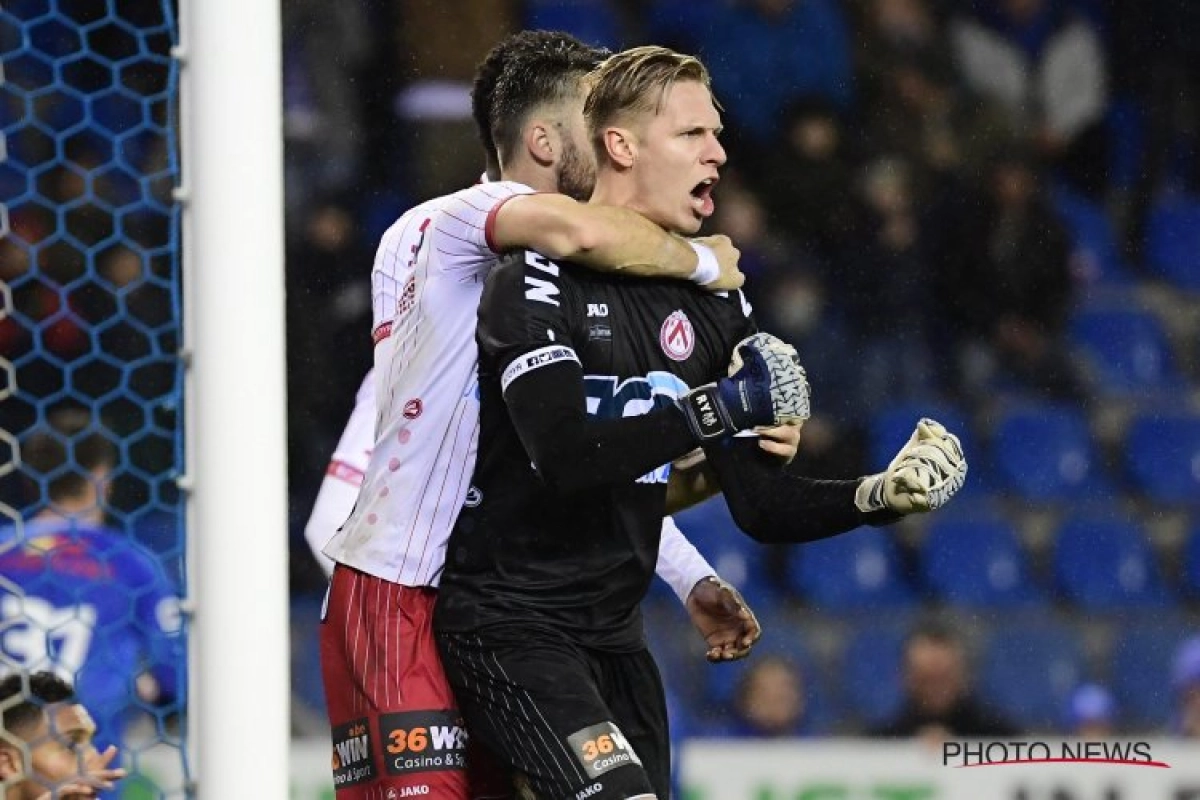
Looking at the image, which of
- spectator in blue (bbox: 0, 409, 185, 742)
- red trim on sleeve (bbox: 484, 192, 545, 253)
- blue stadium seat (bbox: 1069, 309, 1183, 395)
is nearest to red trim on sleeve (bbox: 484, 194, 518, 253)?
red trim on sleeve (bbox: 484, 192, 545, 253)

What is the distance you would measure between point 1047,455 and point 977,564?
461 mm

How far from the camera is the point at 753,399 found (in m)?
2.45

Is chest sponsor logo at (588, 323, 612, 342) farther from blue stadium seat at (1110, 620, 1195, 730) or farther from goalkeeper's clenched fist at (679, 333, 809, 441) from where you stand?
blue stadium seat at (1110, 620, 1195, 730)

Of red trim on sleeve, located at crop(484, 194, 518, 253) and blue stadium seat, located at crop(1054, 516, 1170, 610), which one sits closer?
red trim on sleeve, located at crop(484, 194, 518, 253)

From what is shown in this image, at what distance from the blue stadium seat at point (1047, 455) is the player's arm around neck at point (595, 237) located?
3.72m

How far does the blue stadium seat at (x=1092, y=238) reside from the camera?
6.39 m

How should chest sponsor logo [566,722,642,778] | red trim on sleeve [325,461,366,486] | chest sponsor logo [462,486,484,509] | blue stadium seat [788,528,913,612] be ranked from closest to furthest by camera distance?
1. chest sponsor logo [566,722,642,778]
2. chest sponsor logo [462,486,484,509]
3. red trim on sleeve [325,461,366,486]
4. blue stadium seat [788,528,913,612]

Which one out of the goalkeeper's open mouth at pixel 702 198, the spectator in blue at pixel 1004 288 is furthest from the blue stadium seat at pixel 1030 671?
the goalkeeper's open mouth at pixel 702 198

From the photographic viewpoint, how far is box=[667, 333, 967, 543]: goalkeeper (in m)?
2.48

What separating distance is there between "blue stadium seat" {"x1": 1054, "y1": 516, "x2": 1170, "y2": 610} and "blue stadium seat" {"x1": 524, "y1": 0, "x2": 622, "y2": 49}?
2278 millimetres

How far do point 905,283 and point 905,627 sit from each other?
1.19 m

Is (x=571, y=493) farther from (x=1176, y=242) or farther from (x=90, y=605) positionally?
(x=1176, y=242)

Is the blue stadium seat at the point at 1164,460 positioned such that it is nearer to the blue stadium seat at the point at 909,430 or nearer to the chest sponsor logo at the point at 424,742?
the blue stadium seat at the point at 909,430

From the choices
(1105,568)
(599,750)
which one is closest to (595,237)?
(599,750)
